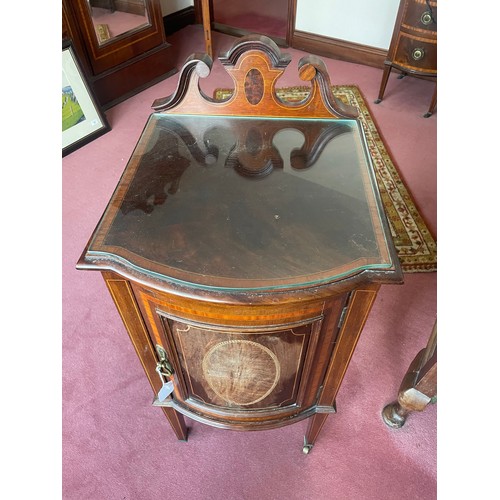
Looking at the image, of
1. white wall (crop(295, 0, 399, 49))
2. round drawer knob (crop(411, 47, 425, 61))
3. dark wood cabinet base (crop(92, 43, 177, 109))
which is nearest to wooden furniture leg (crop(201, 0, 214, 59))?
dark wood cabinet base (crop(92, 43, 177, 109))

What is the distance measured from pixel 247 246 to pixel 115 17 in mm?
2030

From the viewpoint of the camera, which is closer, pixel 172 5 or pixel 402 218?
pixel 402 218

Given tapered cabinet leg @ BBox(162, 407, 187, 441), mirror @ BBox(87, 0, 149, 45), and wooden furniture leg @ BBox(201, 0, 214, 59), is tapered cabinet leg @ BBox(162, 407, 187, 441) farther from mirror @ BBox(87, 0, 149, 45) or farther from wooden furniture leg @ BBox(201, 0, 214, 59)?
wooden furniture leg @ BBox(201, 0, 214, 59)

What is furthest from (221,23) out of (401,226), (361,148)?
(361,148)

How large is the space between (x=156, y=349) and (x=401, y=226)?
1.24 metres

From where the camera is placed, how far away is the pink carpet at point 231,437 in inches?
40.3

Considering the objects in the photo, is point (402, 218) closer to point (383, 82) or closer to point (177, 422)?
point (383, 82)

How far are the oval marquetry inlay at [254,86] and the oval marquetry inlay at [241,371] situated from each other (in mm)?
498

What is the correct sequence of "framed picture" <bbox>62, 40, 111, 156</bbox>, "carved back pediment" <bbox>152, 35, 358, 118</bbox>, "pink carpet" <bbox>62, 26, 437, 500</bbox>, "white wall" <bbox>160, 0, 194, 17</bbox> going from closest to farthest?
"carved back pediment" <bbox>152, 35, 358, 118</bbox> → "pink carpet" <bbox>62, 26, 437, 500</bbox> → "framed picture" <bbox>62, 40, 111, 156</bbox> → "white wall" <bbox>160, 0, 194, 17</bbox>

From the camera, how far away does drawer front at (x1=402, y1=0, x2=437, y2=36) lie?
6.25 feet

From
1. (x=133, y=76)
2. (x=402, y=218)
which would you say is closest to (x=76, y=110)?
(x=133, y=76)

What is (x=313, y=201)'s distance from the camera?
69 centimetres

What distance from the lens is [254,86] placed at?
814 mm

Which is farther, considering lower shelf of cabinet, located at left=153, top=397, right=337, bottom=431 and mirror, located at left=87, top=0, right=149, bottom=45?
mirror, located at left=87, top=0, right=149, bottom=45
